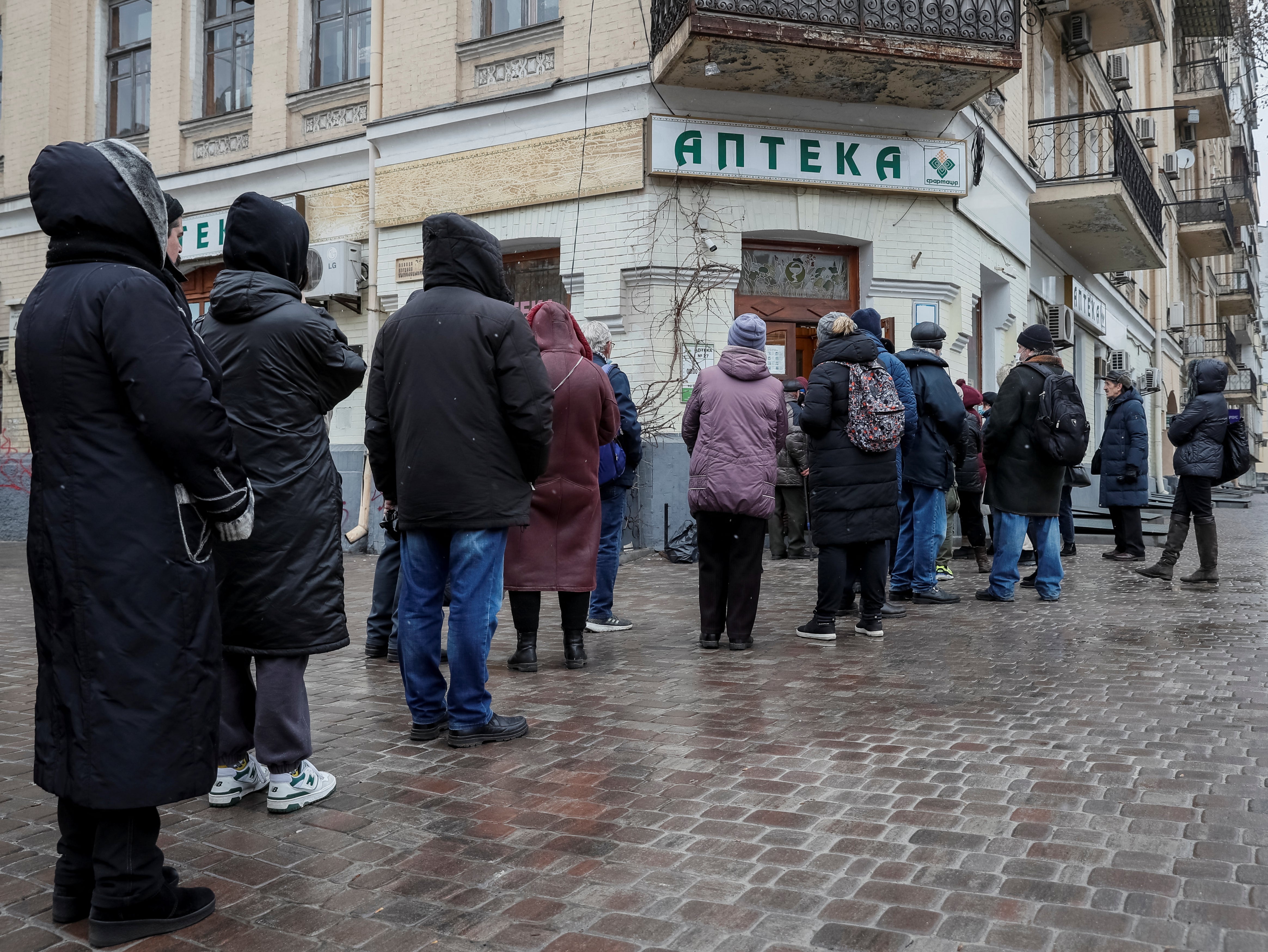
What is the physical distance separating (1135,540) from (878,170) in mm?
4839

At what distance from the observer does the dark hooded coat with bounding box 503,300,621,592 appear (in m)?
5.51

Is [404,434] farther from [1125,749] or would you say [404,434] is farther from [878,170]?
[878,170]

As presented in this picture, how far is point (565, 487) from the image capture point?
559 centimetres

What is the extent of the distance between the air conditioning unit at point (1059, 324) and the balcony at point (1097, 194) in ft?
4.03

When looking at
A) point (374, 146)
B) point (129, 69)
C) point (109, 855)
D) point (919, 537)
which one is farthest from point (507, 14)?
point (109, 855)

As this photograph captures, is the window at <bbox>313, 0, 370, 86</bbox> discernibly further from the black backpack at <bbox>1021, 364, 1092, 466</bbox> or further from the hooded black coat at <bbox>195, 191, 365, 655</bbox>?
the hooded black coat at <bbox>195, 191, 365, 655</bbox>

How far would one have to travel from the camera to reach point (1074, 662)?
228 inches

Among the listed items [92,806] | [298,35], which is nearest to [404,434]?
[92,806]

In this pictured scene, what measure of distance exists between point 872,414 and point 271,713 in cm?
416

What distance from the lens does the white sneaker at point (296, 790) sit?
3492 mm

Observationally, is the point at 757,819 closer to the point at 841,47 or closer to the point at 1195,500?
the point at 1195,500

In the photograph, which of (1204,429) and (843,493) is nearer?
(843,493)

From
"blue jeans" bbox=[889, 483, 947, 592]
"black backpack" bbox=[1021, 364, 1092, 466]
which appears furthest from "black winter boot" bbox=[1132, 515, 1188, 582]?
"blue jeans" bbox=[889, 483, 947, 592]

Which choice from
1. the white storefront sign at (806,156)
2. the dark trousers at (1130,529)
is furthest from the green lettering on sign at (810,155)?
the dark trousers at (1130,529)
